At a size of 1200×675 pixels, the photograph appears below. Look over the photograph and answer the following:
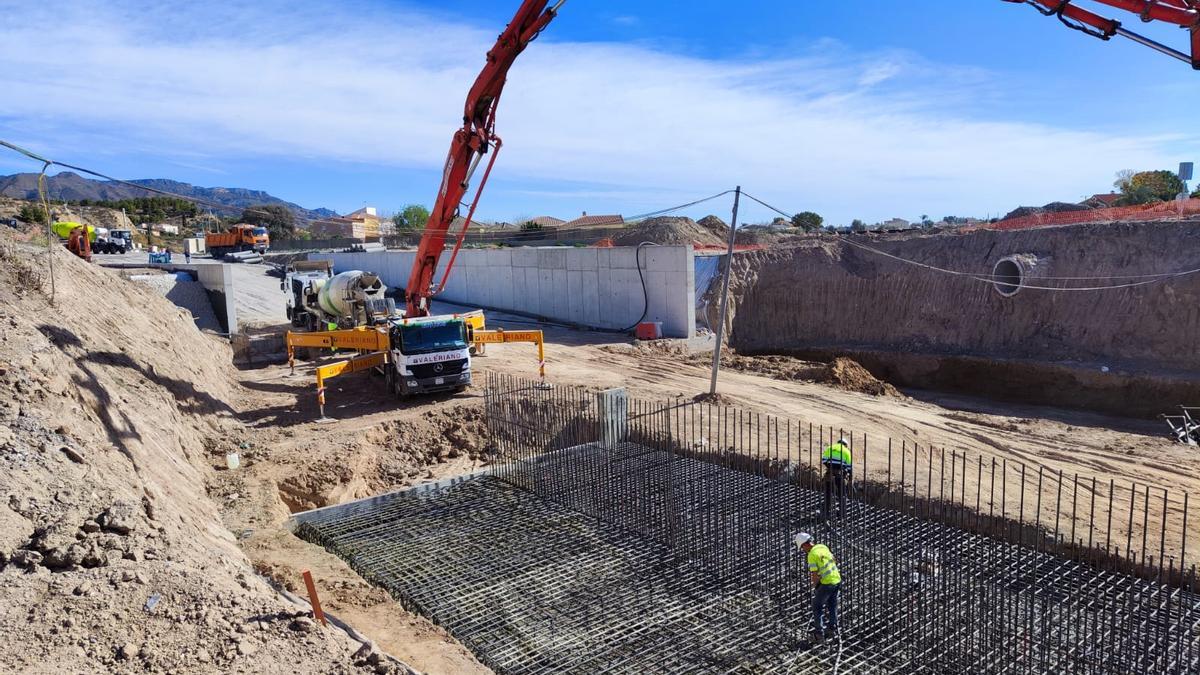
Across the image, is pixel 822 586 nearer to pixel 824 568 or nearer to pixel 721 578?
pixel 824 568

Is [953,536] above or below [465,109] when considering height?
below

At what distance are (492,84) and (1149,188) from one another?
131 ft

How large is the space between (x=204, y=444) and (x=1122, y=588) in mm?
12946

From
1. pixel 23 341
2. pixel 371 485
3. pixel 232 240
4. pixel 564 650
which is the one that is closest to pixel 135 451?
pixel 23 341

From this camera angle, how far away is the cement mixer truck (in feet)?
57.5

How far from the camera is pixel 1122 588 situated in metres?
7.75

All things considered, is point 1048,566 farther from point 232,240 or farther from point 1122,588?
point 232,240

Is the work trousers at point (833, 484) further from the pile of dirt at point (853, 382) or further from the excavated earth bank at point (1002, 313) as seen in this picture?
the excavated earth bank at point (1002, 313)

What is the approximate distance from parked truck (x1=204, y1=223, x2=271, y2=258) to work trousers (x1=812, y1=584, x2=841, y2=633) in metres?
48.4

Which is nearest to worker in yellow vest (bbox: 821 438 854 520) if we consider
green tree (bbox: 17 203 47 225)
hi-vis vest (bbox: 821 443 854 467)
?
hi-vis vest (bbox: 821 443 854 467)

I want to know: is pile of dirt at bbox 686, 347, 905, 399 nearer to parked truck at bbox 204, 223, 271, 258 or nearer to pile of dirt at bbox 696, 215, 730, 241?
pile of dirt at bbox 696, 215, 730, 241

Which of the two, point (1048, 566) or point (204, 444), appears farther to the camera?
point (204, 444)

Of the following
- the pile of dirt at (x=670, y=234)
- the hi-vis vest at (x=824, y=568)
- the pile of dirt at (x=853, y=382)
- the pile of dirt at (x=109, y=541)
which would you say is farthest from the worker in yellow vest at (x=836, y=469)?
the pile of dirt at (x=670, y=234)

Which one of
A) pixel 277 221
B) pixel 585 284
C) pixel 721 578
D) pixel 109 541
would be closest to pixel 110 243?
pixel 585 284
